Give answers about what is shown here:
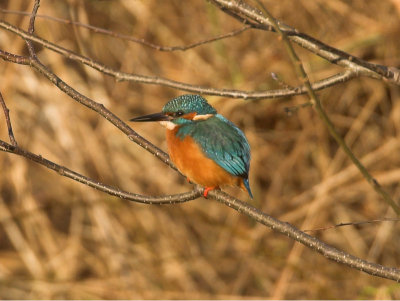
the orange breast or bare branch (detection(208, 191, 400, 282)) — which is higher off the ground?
the orange breast

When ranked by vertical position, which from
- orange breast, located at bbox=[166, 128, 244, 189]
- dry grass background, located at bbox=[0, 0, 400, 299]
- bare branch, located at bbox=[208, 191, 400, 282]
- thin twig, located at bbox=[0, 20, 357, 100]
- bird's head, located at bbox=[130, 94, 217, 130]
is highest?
dry grass background, located at bbox=[0, 0, 400, 299]

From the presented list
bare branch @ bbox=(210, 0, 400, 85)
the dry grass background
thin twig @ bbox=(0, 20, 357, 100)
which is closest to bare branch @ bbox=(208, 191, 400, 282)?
thin twig @ bbox=(0, 20, 357, 100)

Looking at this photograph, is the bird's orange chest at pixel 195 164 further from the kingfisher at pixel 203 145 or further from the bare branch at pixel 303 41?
the bare branch at pixel 303 41

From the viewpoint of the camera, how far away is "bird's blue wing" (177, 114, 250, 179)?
2.28 m

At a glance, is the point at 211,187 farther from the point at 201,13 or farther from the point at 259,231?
the point at 201,13

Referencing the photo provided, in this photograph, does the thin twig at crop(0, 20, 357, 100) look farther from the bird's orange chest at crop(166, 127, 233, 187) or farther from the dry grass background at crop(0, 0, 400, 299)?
the dry grass background at crop(0, 0, 400, 299)

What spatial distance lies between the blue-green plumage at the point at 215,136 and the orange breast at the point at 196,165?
2cm

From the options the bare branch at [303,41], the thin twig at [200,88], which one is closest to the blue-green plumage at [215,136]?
the thin twig at [200,88]

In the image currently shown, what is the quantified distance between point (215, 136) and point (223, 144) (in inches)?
2.0

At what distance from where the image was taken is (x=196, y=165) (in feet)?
7.35

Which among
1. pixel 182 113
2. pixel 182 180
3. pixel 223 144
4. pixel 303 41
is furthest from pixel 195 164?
pixel 182 180

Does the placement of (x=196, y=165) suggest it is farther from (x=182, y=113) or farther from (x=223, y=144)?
(x=182, y=113)

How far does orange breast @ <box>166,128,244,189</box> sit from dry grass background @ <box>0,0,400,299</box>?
1.96 m

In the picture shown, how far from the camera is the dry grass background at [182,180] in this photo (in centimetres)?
436
